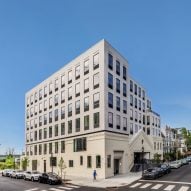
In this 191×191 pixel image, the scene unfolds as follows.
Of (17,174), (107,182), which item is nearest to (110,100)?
(107,182)

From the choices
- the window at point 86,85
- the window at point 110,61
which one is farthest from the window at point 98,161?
the window at point 110,61

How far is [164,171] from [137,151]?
1184cm

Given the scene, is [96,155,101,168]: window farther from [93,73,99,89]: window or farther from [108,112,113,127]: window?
[93,73,99,89]: window

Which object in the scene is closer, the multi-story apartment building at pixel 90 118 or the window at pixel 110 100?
the multi-story apartment building at pixel 90 118

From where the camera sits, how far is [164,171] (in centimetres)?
5175

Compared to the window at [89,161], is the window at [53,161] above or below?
below

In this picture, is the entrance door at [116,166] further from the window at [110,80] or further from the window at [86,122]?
the window at [110,80]

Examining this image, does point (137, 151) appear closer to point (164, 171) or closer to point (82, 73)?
point (164, 171)

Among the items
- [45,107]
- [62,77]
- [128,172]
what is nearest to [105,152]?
[128,172]

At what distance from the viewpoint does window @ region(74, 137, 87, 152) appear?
184ft

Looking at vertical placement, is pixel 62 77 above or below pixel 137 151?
above

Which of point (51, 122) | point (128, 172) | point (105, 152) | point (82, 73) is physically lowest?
point (128, 172)

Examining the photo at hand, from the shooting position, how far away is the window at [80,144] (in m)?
56.1

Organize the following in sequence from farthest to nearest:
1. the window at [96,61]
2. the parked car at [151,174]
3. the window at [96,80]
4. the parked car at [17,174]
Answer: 1. the parked car at [17,174]
2. the window at [96,61]
3. the window at [96,80]
4. the parked car at [151,174]
